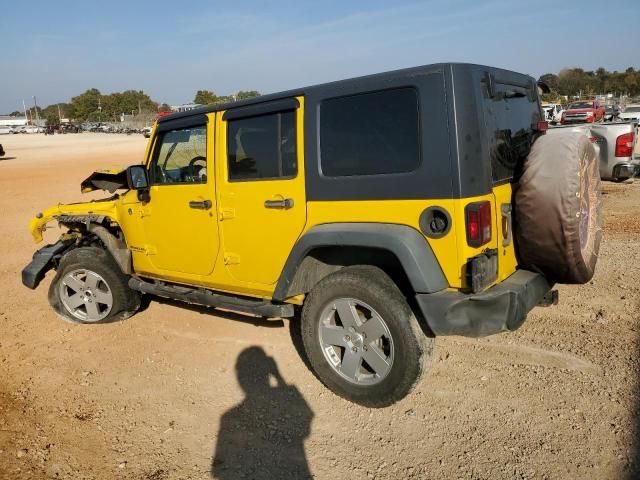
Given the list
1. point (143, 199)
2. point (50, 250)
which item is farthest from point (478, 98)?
point (50, 250)

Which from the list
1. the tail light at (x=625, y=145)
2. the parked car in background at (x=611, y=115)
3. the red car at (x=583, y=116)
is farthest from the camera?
the parked car in background at (x=611, y=115)

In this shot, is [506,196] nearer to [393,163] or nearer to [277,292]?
[393,163]

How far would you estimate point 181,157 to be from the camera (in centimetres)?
422

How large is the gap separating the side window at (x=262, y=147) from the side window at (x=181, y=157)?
1.05 ft

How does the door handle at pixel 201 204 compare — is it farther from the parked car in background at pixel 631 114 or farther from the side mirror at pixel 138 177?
the parked car in background at pixel 631 114

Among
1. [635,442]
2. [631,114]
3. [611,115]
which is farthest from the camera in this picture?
[611,115]

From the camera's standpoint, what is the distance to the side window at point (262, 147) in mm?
3459

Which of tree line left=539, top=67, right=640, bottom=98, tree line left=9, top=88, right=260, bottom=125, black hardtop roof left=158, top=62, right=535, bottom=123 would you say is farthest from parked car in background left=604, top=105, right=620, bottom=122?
tree line left=9, top=88, right=260, bottom=125

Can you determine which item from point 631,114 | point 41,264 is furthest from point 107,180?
point 631,114

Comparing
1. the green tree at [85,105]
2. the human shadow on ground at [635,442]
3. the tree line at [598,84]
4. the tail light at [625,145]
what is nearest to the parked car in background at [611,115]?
the tail light at [625,145]

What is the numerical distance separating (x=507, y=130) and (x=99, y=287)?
3.87 meters

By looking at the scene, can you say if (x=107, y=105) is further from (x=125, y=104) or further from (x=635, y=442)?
(x=635, y=442)

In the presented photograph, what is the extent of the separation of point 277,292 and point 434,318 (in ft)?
3.82

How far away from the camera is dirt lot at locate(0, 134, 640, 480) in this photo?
111 inches
